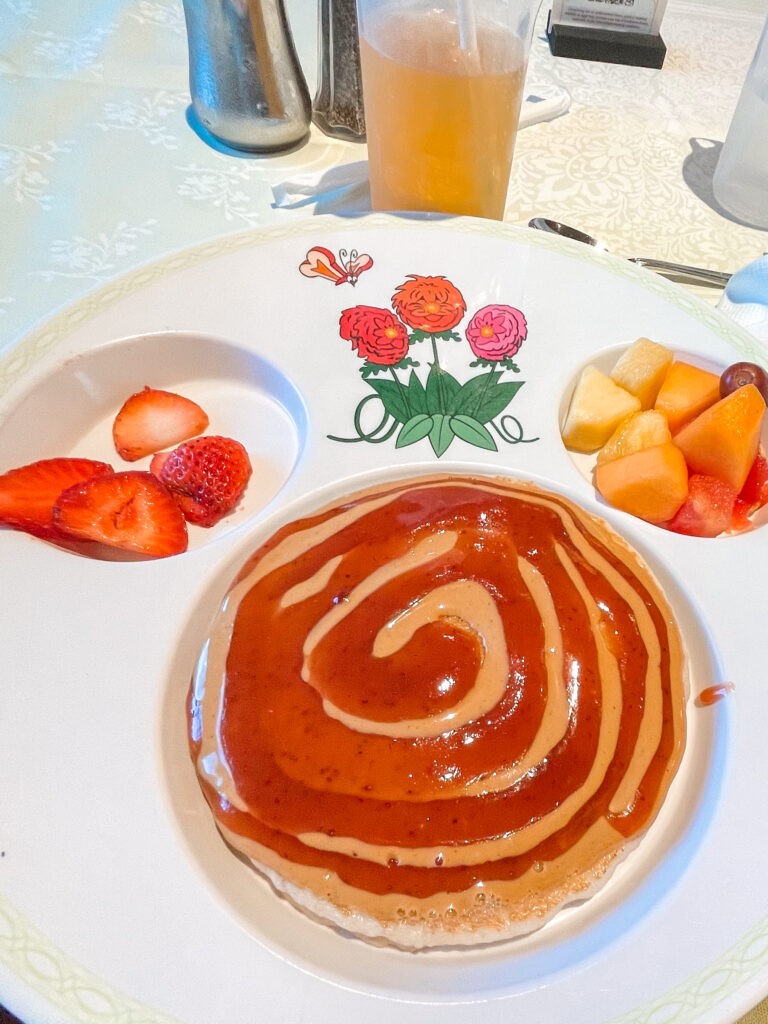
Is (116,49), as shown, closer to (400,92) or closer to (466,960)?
(400,92)

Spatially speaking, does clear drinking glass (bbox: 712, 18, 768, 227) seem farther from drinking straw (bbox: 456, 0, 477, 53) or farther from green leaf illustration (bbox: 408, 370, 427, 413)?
green leaf illustration (bbox: 408, 370, 427, 413)

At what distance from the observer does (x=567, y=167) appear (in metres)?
2.22

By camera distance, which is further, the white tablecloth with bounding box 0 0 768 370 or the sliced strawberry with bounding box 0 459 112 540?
the white tablecloth with bounding box 0 0 768 370

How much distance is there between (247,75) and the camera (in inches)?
76.5

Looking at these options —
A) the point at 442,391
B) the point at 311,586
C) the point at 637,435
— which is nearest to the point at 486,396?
the point at 442,391

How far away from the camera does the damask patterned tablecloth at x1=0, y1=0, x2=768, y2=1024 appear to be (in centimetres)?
194

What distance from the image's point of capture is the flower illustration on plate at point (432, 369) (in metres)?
1.50

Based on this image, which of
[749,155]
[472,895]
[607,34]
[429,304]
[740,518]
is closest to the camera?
[472,895]

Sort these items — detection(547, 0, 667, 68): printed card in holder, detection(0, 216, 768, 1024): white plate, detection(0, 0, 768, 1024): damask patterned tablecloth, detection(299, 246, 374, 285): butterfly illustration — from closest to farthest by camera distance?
1. detection(0, 216, 768, 1024): white plate
2. detection(299, 246, 374, 285): butterfly illustration
3. detection(0, 0, 768, 1024): damask patterned tablecloth
4. detection(547, 0, 667, 68): printed card in holder

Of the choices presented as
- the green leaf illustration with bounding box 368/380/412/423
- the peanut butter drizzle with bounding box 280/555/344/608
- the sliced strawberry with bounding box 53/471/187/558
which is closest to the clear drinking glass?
the green leaf illustration with bounding box 368/380/412/423

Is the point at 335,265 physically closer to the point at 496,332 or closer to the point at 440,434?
the point at 496,332

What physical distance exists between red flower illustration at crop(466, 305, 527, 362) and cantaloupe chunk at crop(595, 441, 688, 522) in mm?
373

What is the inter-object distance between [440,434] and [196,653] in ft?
2.16

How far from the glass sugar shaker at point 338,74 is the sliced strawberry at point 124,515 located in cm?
135
